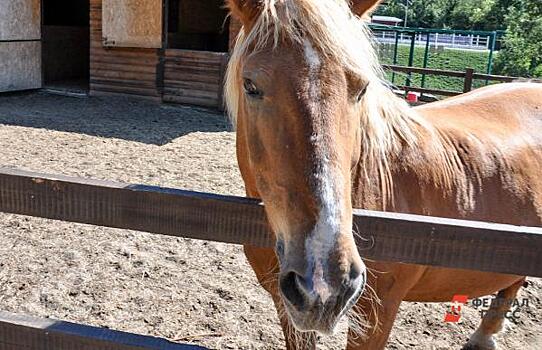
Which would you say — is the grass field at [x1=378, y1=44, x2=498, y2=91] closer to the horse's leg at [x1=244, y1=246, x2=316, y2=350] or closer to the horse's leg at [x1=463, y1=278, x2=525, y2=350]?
the horse's leg at [x1=463, y1=278, x2=525, y2=350]

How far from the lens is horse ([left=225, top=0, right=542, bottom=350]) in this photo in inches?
57.5

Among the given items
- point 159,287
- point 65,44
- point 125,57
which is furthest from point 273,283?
point 65,44

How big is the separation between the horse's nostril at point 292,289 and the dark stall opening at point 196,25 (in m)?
12.9

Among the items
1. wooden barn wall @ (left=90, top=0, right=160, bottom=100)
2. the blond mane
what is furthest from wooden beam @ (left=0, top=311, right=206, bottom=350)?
wooden barn wall @ (left=90, top=0, right=160, bottom=100)

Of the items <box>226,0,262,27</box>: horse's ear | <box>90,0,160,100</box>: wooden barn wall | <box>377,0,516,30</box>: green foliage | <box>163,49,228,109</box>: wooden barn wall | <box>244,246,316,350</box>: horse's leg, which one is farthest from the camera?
<box>377,0,516,30</box>: green foliage

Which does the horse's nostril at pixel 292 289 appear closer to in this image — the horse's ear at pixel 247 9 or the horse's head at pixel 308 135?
the horse's head at pixel 308 135

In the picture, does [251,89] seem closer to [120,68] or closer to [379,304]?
[379,304]

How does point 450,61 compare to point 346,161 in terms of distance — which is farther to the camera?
point 450,61

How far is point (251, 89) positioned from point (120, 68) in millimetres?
10253

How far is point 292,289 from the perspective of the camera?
143cm

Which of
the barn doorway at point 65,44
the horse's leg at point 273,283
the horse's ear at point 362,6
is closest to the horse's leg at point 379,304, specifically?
the horse's leg at point 273,283

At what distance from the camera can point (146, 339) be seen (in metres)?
1.78

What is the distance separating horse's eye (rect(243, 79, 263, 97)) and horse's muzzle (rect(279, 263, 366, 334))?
623 mm

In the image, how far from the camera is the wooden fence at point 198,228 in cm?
159
